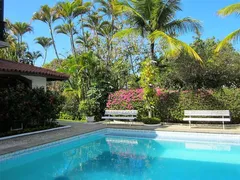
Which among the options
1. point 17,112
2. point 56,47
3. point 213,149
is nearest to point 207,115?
point 213,149

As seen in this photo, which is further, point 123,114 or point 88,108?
point 88,108

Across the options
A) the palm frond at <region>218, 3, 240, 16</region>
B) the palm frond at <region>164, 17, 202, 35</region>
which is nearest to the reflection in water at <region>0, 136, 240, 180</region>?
the palm frond at <region>218, 3, 240, 16</region>

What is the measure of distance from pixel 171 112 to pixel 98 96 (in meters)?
5.30

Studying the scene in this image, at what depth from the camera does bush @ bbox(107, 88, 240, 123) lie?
43.9 ft

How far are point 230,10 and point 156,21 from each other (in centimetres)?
424

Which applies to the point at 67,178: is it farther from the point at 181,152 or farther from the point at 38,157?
the point at 181,152

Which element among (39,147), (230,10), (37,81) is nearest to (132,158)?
(39,147)

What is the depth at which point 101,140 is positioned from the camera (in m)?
11.5

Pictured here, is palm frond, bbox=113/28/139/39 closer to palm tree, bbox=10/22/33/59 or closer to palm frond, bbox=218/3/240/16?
palm frond, bbox=218/3/240/16

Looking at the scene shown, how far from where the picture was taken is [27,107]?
11.1 m

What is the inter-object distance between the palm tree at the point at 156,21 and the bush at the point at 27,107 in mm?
6083

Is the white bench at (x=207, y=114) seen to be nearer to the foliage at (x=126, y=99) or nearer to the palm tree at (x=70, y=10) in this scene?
the foliage at (x=126, y=99)

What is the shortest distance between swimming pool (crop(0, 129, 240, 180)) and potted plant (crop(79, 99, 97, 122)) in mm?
4296

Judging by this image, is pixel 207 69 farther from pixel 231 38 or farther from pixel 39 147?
pixel 39 147
